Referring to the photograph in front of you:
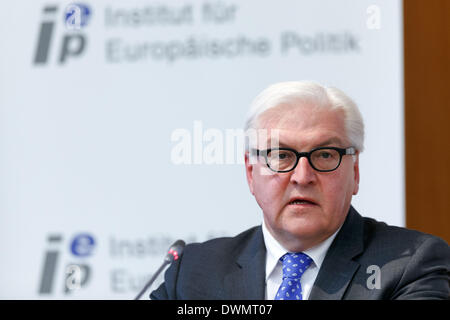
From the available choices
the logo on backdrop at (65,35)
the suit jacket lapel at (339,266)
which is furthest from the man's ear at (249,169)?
the logo on backdrop at (65,35)

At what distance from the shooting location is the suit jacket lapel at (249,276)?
1526mm

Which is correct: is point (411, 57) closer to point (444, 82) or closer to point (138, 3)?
point (444, 82)

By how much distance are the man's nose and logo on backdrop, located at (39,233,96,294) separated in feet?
2.68

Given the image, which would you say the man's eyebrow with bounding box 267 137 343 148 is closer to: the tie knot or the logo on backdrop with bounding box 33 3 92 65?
the tie knot

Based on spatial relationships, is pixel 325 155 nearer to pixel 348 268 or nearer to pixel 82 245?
pixel 348 268

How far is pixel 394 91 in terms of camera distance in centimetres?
200

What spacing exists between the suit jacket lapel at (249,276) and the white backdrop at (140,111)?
1.04ft

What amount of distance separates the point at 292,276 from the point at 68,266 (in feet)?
2.77

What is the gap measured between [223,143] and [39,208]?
0.70 metres

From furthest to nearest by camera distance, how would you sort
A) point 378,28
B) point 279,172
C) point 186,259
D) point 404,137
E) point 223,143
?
1. point 404,137
2. point 378,28
3. point 223,143
4. point 186,259
5. point 279,172

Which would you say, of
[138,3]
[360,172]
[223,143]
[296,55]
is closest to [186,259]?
[223,143]

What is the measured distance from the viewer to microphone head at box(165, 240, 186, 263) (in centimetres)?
181

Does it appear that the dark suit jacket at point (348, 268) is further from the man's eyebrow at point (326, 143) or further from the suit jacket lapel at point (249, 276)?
the man's eyebrow at point (326, 143)

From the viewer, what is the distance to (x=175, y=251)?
73.5 inches
